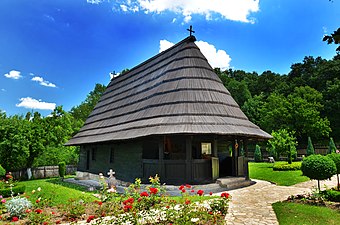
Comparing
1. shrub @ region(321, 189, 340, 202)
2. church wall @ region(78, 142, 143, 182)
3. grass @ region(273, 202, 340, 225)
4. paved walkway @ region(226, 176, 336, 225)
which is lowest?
paved walkway @ region(226, 176, 336, 225)

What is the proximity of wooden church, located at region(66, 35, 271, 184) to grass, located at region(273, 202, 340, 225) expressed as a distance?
13.7 ft

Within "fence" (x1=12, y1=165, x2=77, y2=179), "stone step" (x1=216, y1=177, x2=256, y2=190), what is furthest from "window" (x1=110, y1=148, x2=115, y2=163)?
"fence" (x1=12, y1=165, x2=77, y2=179)

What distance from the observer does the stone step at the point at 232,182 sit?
38.5 ft

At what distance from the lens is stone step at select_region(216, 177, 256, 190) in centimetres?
1173

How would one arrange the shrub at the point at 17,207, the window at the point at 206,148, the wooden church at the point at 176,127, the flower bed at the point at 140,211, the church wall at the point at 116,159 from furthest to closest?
the window at the point at 206,148 < the church wall at the point at 116,159 < the wooden church at the point at 176,127 < the shrub at the point at 17,207 < the flower bed at the point at 140,211

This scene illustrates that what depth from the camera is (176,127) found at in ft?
36.5

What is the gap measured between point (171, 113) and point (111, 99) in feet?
33.6

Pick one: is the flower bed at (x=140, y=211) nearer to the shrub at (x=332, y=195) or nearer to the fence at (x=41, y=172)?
the shrub at (x=332, y=195)

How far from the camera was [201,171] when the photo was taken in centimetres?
1180

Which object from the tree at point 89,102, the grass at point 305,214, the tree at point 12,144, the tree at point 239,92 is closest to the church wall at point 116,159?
the tree at point 12,144

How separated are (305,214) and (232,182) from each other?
17.9 feet

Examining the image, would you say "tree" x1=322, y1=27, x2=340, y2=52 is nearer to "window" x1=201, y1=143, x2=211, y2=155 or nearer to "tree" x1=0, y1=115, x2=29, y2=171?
"window" x1=201, y1=143, x2=211, y2=155

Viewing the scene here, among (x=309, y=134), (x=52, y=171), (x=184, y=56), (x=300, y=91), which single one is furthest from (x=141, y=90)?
(x=300, y=91)

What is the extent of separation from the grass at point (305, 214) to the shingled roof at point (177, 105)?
4.16 metres
